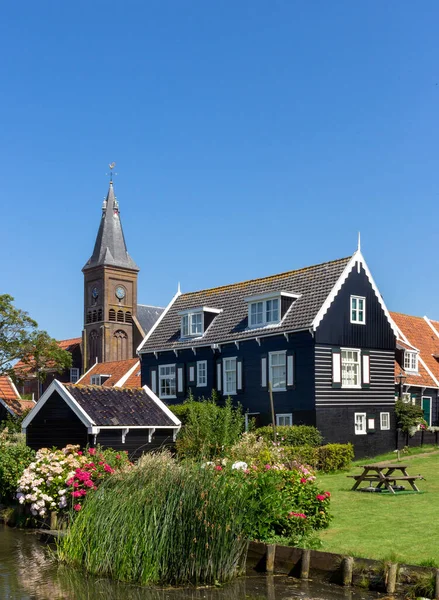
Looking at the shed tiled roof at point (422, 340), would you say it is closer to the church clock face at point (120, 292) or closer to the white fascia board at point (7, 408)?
the white fascia board at point (7, 408)

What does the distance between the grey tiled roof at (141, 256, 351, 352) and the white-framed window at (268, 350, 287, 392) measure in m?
1.18

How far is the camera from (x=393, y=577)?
1230 cm

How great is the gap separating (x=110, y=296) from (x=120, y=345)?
6046 millimetres

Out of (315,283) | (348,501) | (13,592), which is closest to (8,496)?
(13,592)

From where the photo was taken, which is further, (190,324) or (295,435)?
(190,324)

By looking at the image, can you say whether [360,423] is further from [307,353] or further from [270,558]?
[270,558]

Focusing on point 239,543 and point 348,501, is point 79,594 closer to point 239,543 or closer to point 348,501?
point 239,543

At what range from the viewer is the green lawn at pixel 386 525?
13570 mm

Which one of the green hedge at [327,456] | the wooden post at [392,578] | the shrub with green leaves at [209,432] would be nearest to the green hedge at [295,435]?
the green hedge at [327,456]

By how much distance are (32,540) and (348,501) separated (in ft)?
28.1

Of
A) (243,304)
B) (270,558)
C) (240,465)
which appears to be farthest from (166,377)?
(270,558)

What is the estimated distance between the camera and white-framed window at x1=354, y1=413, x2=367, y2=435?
3294cm

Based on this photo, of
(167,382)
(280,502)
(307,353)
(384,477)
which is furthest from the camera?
(167,382)

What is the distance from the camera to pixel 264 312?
34531mm
